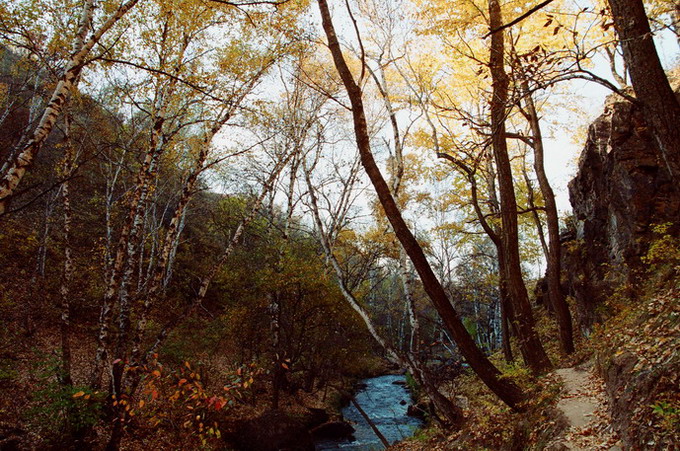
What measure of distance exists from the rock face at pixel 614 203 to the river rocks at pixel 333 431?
8.60m

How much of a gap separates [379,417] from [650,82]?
50.8ft

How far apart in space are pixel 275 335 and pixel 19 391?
6.14 meters

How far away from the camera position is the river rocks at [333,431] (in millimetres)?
12141

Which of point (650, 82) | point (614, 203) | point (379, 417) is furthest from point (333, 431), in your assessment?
point (650, 82)

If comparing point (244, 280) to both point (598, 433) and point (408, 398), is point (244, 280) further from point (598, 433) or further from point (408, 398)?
point (408, 398)

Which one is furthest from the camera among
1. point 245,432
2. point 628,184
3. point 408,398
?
point 408,398

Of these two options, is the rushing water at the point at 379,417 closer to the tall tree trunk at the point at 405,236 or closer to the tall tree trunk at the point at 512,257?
the tall tree trunk at the point at 512,257

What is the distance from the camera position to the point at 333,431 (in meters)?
12.3

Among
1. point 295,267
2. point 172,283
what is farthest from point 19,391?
point 172,283

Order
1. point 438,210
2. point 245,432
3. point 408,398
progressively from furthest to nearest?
point 408,398, point 438,210, point 245,432

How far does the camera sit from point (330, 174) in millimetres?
13453

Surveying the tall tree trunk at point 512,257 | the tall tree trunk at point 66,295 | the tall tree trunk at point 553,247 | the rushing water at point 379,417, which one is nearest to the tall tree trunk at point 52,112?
the tall tree trunk at point 66,295

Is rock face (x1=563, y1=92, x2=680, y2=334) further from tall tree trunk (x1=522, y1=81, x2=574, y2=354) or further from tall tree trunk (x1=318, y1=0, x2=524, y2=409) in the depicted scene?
tall tree trunk (x1=318, y1=0, x2=524, y2=409)

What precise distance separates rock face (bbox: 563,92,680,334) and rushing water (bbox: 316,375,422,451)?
7.41 m
